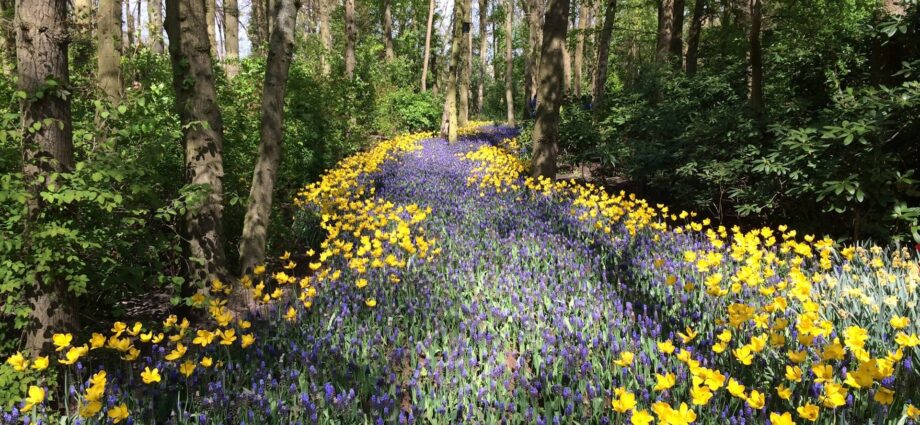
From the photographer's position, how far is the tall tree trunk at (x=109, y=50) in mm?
6965

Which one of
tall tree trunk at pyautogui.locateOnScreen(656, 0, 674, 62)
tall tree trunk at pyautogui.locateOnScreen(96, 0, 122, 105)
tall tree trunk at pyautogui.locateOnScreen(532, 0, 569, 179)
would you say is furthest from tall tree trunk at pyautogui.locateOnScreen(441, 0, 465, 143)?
tall tree trunk at pyautogui.locateOnScreen(96, 0, 122, 105)

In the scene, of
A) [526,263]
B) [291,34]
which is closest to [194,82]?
[291,34]

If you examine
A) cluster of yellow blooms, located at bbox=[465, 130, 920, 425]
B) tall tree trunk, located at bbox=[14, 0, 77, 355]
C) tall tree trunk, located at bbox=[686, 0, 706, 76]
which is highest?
tall tree trunk, located at bbox=[686, 0, 706, 76]

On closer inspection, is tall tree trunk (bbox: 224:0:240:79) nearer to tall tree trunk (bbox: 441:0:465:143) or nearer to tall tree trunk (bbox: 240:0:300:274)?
tall tree trunk (bbox: 441:0:465:143)

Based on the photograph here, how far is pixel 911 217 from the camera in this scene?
4.49m

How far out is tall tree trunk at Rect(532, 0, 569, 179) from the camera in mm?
8688

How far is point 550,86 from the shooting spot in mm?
8812

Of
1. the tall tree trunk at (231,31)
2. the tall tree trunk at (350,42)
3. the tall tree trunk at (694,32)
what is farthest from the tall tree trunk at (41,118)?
the tall tree trunk at (350,42)

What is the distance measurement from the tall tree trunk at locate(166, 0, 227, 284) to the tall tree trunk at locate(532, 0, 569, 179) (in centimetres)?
569

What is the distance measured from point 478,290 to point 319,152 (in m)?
7.16

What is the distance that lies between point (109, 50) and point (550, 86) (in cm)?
676

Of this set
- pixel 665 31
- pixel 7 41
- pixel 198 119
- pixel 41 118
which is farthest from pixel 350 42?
pixel 41 118

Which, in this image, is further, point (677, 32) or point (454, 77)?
point (454, 77)

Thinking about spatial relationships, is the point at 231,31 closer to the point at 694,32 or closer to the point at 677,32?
the point at 677,32
